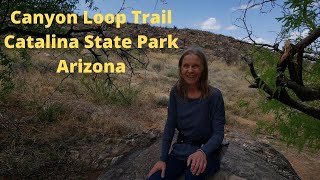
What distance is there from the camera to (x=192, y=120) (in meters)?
3.82

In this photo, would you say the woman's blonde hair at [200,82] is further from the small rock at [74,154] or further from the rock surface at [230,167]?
the small rock at [74,154]

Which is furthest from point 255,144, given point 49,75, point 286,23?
point 49,75

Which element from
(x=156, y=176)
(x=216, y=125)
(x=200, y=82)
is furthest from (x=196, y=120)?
(x=156, y=176)

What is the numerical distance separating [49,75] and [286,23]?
29.9 feet

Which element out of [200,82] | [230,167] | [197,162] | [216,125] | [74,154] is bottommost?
[74,154]

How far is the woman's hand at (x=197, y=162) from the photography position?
3447 millimetres

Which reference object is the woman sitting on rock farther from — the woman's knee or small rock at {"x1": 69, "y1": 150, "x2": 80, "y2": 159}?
small rock at {"x1": 69, "y1": 150, "x2": 80, "y2": 159}

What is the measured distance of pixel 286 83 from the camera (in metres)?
3.81

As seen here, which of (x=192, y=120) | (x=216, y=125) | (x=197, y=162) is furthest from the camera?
(x=192, y=120)

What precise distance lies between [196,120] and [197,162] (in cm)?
48

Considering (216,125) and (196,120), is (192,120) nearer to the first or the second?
(196,120)

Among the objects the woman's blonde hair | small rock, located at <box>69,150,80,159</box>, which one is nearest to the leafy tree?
the woman's blonde hair

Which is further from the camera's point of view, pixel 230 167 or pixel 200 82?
pixel 230 167

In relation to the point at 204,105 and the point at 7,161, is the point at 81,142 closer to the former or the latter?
the point at 7,161
